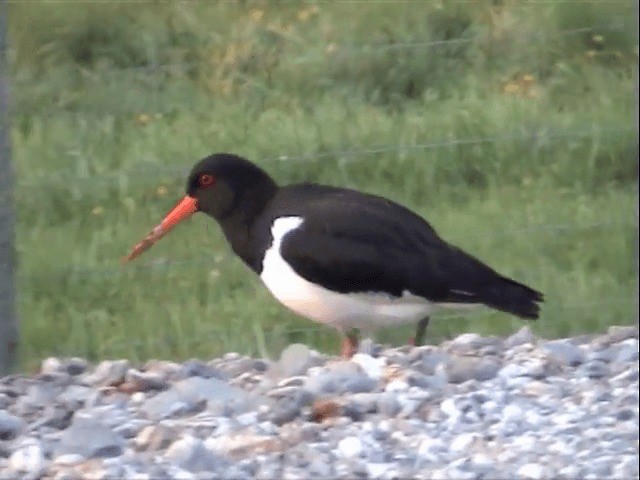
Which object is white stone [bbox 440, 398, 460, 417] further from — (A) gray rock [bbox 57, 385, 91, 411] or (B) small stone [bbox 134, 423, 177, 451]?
(A) gray rock [bbox 57, 385, 91, 411]

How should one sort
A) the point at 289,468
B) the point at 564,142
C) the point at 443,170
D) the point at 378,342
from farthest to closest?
the point at 564,142 < the point at 443,170 < the point at 378,342 < the point at 289,468

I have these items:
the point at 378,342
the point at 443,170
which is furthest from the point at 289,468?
the point at 443,170

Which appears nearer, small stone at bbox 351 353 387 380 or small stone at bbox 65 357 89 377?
small stone at bbox 351 353 387 380

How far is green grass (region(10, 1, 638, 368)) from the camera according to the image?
651 cm

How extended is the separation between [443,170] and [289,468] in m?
2.62

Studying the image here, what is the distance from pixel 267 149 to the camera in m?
7.13

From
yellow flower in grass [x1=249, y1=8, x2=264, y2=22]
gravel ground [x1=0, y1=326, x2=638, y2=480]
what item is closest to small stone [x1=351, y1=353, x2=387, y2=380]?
gravel ground [x1=0, y1=326, x2=638, y2=480]

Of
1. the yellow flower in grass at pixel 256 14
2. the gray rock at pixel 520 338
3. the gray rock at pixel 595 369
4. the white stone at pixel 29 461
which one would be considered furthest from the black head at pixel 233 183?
the yellow flower in grass at pixel 256 14

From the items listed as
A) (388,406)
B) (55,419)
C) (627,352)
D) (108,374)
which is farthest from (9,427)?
(627,352)

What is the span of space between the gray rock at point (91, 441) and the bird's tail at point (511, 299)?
1388 mm

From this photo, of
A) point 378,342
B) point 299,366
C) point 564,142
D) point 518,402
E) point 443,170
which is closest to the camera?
point 518,402

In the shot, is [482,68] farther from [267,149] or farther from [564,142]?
[267,149]

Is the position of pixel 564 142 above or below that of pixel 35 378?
above

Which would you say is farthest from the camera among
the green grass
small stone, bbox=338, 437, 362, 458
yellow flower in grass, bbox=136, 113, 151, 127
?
yellow flower in grass, bbox=136, 113, 151, 127
